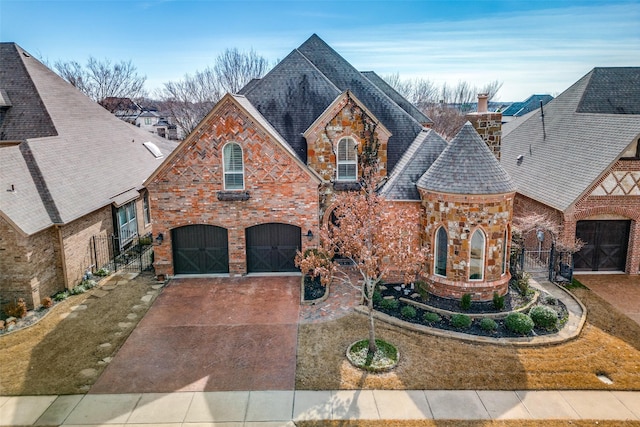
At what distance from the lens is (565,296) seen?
688 inches

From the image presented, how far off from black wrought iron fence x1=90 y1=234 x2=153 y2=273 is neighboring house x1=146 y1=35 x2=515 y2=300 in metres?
2.81

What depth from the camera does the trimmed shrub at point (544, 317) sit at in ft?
48.0

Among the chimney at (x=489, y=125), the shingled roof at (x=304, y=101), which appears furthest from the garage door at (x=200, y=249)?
the chimney at (x=489, y=125)

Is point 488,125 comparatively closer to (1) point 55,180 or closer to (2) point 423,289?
(2) point 423,289

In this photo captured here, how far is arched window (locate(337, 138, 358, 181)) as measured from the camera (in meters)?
20.2

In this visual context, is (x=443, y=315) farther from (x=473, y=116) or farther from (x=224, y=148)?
(x=224, y=148)

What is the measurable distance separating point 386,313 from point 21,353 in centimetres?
1195

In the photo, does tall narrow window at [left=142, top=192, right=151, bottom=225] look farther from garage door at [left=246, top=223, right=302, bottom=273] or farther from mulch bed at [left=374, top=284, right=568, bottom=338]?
mulch bed at [left=374, top=284, right=568, bottom=338]

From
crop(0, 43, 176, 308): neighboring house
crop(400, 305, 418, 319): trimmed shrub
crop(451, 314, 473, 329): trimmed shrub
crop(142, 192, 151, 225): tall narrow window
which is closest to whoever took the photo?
crop(451, 314, 473, 329): trimmed shrub

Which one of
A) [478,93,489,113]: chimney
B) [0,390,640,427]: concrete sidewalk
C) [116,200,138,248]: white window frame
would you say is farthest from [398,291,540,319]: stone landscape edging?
[116,200,138,248]: white window frame

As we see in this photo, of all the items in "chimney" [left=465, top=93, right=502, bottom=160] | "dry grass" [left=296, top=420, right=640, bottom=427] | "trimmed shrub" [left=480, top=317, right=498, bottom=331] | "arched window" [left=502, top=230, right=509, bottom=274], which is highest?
"chimney" [left=465, top=93, right=502, bottom=160]

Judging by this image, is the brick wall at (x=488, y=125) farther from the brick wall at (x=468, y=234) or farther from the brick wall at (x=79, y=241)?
the brick wall at (x=79, y=241)

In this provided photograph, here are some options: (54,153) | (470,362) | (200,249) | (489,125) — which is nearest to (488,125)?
(489,125)

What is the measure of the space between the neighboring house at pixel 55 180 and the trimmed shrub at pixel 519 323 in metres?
16.9
